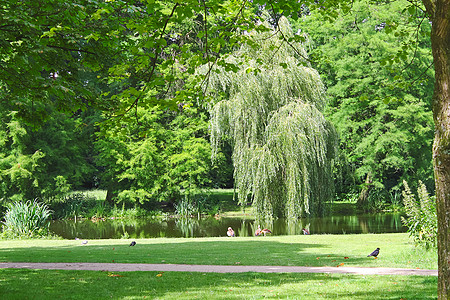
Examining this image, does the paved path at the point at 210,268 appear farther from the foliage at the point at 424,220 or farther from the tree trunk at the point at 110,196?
the tree trunk at the point at 110,196

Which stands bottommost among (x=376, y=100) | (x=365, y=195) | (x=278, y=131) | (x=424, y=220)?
(x=424, y=220)

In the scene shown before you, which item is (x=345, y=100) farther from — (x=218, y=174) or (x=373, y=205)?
(x=218, y=174)

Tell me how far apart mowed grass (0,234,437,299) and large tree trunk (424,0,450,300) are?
2.01 metres

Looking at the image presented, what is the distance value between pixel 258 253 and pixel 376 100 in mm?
16345

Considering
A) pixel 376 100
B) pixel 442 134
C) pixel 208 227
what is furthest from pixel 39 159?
pixel 442 134

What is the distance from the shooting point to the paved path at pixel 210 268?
835 centimetres

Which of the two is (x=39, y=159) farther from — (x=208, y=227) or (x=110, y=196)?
(x=208, y=227)

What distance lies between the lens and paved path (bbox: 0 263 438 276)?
27.4ft

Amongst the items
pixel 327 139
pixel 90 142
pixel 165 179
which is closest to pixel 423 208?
pixel 327 139

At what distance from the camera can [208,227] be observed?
22.4 meters

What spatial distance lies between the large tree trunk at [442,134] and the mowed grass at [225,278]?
2.01 metres

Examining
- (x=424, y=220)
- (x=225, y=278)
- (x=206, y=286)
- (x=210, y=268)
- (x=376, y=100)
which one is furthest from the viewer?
(x=376, y=100)

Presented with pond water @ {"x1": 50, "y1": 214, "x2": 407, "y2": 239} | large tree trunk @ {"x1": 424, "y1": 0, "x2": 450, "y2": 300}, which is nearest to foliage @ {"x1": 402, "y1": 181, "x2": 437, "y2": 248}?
large tree trunk @ {"x1": 424, "y1": 0, "x2": 450, "y2": 300}

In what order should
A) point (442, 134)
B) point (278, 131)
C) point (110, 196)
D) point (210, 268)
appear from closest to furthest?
point (442, 134) → point (210, 268) → point (278, 131) → point (110, 196)
